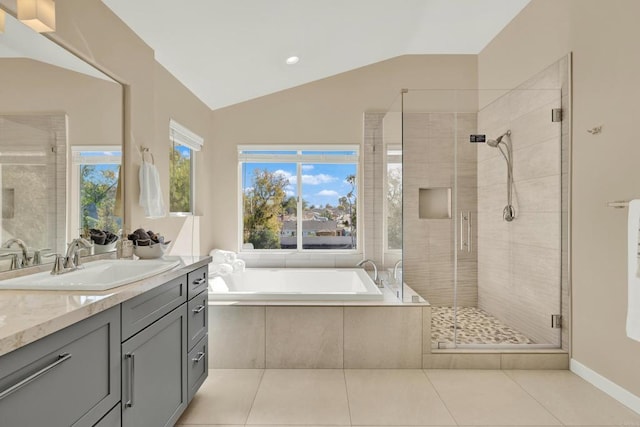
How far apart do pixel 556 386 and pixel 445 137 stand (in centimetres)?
209

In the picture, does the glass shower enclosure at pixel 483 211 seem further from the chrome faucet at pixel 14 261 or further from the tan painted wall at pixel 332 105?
the chrome faucet at pixel 14 261

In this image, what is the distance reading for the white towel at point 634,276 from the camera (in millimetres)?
1725

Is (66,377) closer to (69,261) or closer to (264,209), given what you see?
(69,261)

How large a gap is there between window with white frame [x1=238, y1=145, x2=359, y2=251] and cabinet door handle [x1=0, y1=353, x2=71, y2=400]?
10.8 ft

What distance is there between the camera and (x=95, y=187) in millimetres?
2107

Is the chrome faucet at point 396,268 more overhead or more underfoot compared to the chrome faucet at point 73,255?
more underfoot

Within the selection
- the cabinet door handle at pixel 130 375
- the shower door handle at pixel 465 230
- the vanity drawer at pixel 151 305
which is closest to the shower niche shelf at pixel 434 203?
the shower door handle at pixel 465 230

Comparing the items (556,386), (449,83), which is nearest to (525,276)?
(556,386)

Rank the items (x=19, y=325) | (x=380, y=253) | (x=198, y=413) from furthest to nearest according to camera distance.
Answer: (x=380, y=253) → (x=198, y=413) → (x=19, y=325)

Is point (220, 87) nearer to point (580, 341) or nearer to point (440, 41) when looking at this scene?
point (440, 41)

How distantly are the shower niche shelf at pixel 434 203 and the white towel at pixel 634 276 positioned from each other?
5.05ft

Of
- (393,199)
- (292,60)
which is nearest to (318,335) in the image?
(393,199)

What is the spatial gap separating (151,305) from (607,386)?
2710mm

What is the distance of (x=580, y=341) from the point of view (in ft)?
8.28
